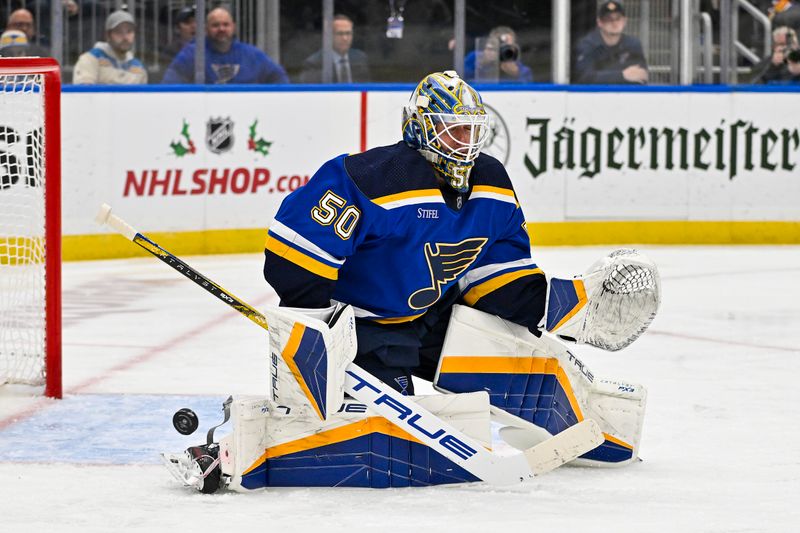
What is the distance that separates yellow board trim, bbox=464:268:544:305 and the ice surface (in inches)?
16.2

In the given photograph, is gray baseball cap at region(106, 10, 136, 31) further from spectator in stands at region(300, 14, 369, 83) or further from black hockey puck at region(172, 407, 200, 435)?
black hockey puck at region(172, 407, 200, 435)

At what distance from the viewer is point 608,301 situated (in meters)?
3.04

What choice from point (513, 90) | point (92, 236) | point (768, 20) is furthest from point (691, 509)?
point (768, 20)

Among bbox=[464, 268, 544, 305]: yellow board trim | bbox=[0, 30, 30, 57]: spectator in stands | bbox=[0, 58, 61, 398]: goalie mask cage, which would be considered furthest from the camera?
bbox=[0, 30, 30, 57]: spectator in stands

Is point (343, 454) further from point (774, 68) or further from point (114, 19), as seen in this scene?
point (774, 68)

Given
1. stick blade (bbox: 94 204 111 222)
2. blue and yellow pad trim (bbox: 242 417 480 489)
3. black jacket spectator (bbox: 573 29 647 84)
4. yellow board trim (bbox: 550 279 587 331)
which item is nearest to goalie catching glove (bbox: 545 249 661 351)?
yellow board trim (bbox: 550 279 587 331)

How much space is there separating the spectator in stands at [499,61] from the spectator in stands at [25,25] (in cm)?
227

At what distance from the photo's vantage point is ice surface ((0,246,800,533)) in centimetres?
262

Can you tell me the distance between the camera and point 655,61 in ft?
26.7

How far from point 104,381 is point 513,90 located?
4.15 meters

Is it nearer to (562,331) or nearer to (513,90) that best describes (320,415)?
(562,331)

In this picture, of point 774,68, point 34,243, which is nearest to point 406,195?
point 34,243

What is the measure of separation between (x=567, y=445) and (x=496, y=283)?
0.39 m

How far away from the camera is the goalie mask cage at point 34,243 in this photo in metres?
3.81
